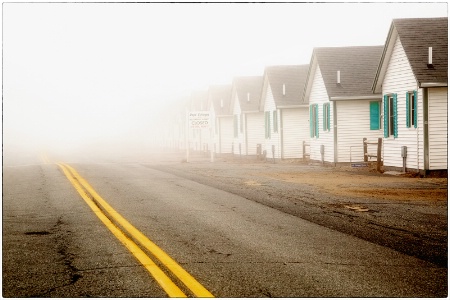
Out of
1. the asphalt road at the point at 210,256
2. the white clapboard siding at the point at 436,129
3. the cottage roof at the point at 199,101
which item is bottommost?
the asphalt road at the point at 210,256

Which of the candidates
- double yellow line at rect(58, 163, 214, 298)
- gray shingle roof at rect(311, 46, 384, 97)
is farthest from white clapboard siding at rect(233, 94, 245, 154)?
double yellow line at rect(58, 163, 214, 298)

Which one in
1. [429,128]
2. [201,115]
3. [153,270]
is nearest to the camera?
[153,270]

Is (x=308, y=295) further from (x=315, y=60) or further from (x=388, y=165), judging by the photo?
(x=315, y=60)

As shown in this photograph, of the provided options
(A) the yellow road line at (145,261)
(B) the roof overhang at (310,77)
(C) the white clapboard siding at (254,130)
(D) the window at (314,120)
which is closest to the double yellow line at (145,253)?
(A) the yellow road line at (145,261)

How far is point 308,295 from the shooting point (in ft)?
17.0

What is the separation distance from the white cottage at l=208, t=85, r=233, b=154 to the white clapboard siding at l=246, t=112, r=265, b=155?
5079 millimetres

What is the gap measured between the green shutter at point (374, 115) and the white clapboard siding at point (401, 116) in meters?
3.81

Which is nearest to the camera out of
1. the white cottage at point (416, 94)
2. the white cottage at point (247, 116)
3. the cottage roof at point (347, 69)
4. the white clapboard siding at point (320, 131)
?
the white cottage at point (416, 94)

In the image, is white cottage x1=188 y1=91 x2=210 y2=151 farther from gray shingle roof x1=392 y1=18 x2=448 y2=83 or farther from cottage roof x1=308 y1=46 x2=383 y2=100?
gray shingle roof x1=392 y1=18 x2=448 y2=83

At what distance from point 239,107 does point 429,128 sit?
23.4m

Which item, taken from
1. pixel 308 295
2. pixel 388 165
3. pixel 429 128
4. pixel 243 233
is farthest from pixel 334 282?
pixel 388 165

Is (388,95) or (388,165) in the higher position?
(388,95)

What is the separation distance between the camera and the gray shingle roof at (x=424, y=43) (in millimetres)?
19500

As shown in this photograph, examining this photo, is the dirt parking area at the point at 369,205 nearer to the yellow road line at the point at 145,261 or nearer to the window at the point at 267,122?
the yellow road line at the point at 145,261
